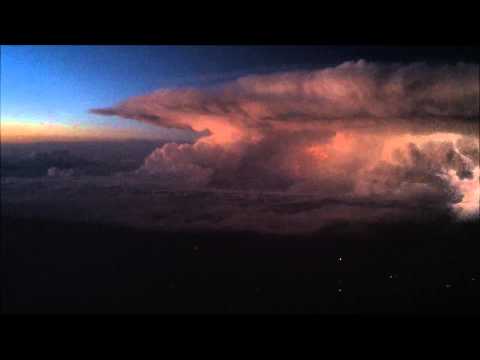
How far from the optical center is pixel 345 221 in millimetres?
3176

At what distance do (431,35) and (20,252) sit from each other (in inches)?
138

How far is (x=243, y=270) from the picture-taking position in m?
3.19

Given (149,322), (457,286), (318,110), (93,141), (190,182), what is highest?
(318,110)

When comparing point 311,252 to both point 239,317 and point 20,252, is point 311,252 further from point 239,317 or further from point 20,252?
point 20,252

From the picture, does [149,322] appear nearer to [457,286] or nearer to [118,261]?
[118,261]

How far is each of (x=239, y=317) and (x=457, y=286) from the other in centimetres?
170

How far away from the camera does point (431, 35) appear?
120 inches

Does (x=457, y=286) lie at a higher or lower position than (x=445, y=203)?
lower

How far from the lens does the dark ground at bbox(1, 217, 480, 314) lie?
3.16m

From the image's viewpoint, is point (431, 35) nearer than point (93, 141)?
Yes

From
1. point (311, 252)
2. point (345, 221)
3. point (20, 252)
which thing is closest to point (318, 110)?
point (345, 221)

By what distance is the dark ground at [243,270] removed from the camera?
10.4 feet

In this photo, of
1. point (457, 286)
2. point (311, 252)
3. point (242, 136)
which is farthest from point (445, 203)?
point (242, 136)

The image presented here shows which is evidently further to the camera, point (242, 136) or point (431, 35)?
point (242, 136)
